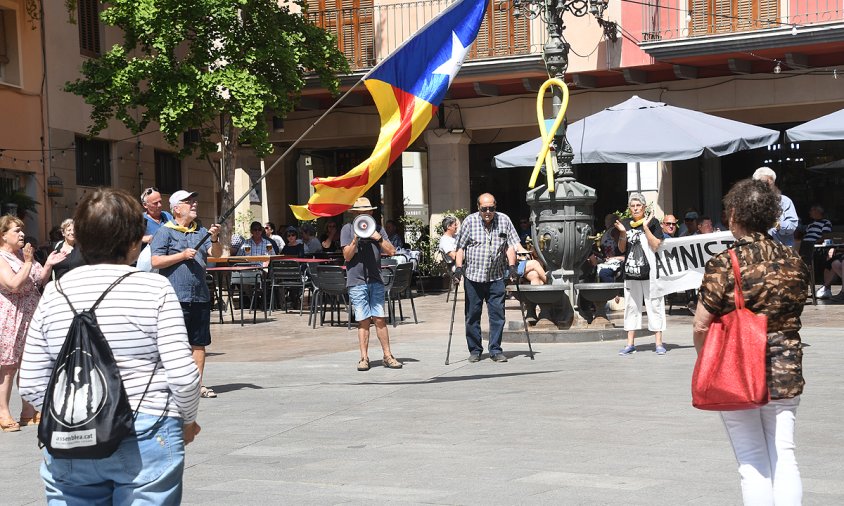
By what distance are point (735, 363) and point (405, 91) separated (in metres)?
6.70

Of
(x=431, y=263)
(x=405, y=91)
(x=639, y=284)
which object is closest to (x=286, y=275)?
(x=431, y=263)

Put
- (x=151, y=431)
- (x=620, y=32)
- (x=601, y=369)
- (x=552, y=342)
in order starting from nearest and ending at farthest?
(x=151, y=431) → (x=601, y=369) → (x=552, y=342) → (x=620, y=32)

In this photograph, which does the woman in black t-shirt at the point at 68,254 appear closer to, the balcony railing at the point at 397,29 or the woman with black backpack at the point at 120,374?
the woman with black backpack at the point at 120,374

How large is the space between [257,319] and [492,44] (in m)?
7.74

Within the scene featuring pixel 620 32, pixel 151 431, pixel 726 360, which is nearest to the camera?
pixel 151 431

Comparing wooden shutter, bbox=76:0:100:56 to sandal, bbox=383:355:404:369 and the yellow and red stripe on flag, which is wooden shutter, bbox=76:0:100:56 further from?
the yellow and red stripe on flag

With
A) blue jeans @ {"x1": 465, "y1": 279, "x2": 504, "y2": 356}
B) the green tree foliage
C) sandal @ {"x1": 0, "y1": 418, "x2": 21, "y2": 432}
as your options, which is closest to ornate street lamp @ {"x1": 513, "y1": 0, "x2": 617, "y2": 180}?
blue jeans @ {"x1": 465, "y1": 279, "x2": 504, "y2": 356}

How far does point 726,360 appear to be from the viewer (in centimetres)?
513

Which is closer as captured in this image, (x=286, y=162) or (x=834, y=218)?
(x=834, y=218)

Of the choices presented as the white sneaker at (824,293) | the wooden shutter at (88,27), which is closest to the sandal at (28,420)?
the white sneaker at (824,293)

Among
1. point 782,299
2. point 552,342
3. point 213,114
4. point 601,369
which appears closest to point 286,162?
point 213,114

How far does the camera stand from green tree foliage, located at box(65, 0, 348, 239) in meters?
21.9

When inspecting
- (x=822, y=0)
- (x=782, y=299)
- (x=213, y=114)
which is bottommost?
(x=782, y=299)

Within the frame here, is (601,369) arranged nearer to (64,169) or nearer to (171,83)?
(171,83)
